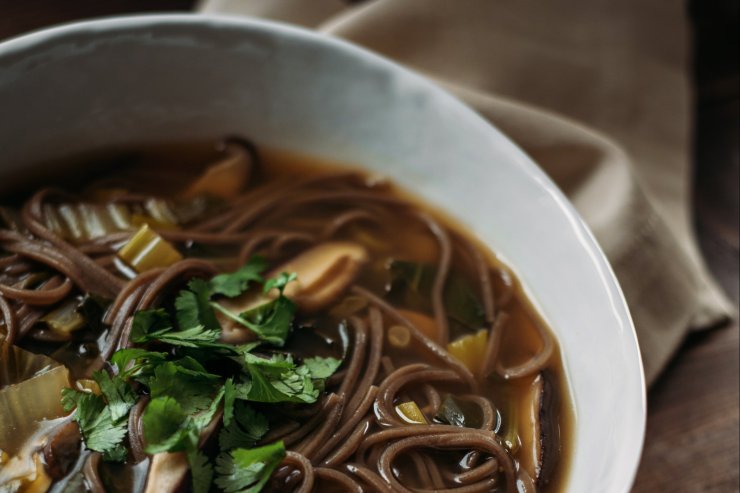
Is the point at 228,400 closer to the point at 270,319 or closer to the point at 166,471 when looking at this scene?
the point at 166,471

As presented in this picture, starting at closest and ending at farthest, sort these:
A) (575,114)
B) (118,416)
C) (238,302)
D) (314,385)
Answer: (118,416)
(314,385)
(238,302)
(575,114)

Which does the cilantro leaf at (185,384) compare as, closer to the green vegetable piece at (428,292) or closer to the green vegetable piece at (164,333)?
the green vegetable piece at (164,333)

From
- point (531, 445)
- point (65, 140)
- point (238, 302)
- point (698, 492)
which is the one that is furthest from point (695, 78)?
point (65, 140)

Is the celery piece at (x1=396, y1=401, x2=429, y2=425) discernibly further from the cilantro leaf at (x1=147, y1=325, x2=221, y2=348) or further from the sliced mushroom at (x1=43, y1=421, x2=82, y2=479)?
the sliced mushroom at (x1=43, y1=421, x2=82, y2=479)

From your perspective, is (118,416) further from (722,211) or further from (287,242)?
(722,211)

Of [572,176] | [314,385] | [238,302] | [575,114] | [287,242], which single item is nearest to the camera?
[314,385]

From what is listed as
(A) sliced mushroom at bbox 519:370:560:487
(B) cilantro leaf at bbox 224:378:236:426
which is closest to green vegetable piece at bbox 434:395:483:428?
(A) sliced mushroom at bbox 519:370:560:487
